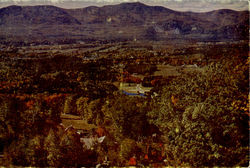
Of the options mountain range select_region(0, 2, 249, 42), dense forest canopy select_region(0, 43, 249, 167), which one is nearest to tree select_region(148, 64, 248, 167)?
dense forest canopy select_region(0, 43, 249, 167)

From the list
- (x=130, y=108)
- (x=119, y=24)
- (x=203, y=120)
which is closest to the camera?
(x=203, y=120)

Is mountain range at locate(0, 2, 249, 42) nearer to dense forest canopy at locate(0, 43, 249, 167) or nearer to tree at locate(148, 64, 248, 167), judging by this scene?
dense forest canopy at locate(0, 43, 249, 167)

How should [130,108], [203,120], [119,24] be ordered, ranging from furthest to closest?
[119,24] → [130,108] → [203,120]

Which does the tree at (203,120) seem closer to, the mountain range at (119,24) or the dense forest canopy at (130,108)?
the dense forest canopy at (130,108)

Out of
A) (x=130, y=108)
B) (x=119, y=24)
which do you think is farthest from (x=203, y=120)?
(x=119, y=24)

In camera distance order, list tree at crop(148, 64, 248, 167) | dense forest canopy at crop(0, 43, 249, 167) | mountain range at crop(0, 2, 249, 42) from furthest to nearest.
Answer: mountain range at crop(0, 2, 249, 42) < dense forest canopy at crop(0, 43, 249, 167) < tree at crop(148, 64, 248, 167)

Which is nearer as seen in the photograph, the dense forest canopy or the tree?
the tree

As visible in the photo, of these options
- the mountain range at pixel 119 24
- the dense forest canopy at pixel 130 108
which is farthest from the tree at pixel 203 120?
the mountain range at pixel 119 24

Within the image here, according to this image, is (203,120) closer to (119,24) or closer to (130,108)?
(130,108)
